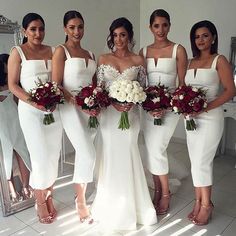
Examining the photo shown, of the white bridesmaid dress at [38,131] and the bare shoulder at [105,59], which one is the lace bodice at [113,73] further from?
the white bridesmaid dress at [38,131]

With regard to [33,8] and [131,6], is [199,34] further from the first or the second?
[131,6]

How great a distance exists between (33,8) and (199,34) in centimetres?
231

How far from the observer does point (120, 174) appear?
96.6 inches

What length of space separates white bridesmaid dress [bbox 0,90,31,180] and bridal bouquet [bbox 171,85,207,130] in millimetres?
1555

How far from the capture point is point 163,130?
8.16ft

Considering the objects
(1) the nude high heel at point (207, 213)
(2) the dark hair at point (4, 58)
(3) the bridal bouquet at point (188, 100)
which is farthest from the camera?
(2) the dark hair at point (4, 58)

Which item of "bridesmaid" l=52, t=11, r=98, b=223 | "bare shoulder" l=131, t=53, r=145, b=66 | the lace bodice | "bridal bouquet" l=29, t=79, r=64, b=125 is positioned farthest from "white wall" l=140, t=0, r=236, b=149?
"bridal bouquet" l=29, t=79, r=64, b=125

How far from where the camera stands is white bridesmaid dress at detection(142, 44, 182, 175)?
7.91 feet

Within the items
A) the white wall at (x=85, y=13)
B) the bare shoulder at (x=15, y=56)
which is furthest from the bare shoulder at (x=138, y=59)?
the white wall at (x=85, y=13)

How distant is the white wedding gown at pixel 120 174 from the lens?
2.38 m

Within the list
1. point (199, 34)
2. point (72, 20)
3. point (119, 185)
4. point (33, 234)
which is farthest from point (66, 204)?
point (199, 34)

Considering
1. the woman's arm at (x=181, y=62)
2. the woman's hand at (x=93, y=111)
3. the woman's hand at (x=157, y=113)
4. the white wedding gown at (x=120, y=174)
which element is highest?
the woman's arm at (x=181, y=62)

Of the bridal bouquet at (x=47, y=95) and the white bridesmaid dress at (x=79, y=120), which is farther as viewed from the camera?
the white bridesmaid dress at (x=79, y=120)

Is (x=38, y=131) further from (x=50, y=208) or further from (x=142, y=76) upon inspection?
(x=142, y=76)
